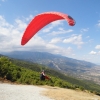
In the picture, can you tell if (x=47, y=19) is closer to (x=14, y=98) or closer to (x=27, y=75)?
(x=14, y=98)

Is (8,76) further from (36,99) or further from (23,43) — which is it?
(23,43)

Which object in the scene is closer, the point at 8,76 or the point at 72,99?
the point at 72,99

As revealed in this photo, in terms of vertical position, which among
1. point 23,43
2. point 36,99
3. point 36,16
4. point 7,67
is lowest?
point 36,99

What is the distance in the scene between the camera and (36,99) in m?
17.8

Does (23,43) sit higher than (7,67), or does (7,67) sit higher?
(23,43)

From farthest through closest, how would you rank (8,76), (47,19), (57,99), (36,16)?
1. (8,76)
2. (57,99)
3. (47,19)
4. (36,16)

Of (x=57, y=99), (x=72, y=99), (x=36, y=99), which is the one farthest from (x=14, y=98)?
(x=72, y=99)

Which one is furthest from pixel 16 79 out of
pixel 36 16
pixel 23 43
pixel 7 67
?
pixel 36 16

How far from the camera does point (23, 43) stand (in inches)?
503

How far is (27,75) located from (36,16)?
2037 cm

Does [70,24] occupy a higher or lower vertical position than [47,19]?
lower

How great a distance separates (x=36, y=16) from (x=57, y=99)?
34.1 ft

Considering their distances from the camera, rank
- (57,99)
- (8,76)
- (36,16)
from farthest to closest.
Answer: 1. (8,76)
2. (57,99)
3. (36,16)

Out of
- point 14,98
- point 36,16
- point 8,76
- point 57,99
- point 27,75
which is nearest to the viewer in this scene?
point 36,16
